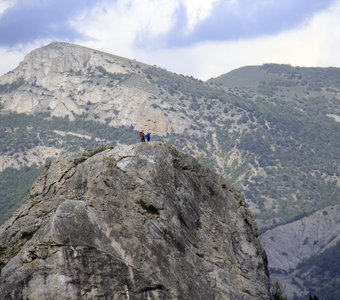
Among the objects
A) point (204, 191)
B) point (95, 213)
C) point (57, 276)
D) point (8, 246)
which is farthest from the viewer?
point (204, 191)

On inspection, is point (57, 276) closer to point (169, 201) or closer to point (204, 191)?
point (169, 201)

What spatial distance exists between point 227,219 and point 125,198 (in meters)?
8.97

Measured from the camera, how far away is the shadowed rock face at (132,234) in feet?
133

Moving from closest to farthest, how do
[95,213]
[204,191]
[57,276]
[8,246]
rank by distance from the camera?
1. [57,276]
2. [95,213]
3. [8,246]
4. [204,191]

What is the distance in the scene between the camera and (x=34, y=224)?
46438 mm

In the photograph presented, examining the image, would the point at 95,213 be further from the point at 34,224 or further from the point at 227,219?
the point at 227,219

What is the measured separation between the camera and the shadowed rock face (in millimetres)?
40656

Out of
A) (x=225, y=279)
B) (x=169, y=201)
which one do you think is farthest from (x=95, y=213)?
(x=225, y=279)

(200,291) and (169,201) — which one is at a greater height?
(169,201)

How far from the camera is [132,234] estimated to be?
4344 cm

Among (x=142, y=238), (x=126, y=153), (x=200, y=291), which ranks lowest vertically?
(x=200, y=291)

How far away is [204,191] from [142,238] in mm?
8998

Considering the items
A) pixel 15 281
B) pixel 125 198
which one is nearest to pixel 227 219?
pixel 125 198

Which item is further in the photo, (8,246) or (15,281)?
(8,246)
